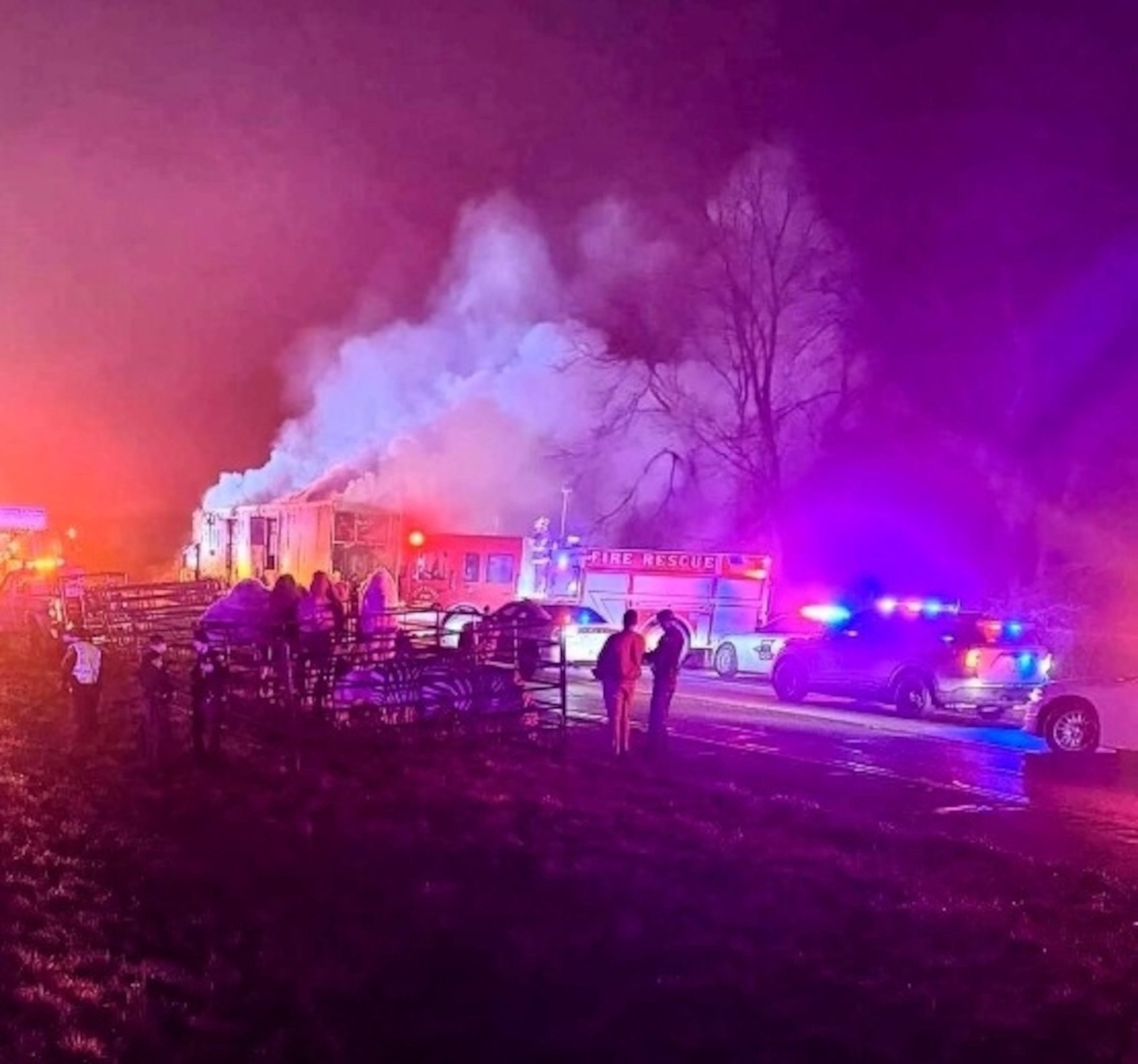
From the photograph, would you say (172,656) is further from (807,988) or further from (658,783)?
(807,988)

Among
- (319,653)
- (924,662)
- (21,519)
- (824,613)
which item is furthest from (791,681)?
(21,519)

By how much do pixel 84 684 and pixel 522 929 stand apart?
7.28 metres

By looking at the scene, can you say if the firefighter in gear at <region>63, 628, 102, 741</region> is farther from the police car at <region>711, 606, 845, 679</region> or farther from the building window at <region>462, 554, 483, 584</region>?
the building window at <region>462, 554, 483, 584</region>

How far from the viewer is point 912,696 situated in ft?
62.5

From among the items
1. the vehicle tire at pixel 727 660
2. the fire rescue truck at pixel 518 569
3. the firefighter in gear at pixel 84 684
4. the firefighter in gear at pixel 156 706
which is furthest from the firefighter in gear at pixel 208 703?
the vehicle tire at pixel 727 660

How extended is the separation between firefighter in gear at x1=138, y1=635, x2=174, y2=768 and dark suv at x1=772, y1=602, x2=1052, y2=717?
11269 millimetres

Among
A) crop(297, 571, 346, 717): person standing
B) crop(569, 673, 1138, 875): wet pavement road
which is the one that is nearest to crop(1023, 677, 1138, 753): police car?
crop(569, 673, 1138, 875): wet pavement road

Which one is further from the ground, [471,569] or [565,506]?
Answer: [565,506]

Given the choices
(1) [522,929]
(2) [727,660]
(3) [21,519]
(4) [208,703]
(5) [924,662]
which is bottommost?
(1) [522,929]

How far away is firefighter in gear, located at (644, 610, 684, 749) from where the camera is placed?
43.5ft

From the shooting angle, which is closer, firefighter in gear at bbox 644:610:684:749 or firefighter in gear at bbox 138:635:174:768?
firefighter in gear at bbox 138:635:174:768

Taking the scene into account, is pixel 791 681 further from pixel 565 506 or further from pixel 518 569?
pixel 565 506

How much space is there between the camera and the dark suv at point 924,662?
18.6m

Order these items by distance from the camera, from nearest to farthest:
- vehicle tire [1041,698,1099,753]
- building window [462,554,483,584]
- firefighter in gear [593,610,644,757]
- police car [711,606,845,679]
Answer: firefighter in gear [593,610,644,757], vehicle tire [1041,698,1099,753], police car [711,606,845,679], building window [462,554,483,584]
